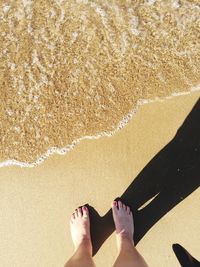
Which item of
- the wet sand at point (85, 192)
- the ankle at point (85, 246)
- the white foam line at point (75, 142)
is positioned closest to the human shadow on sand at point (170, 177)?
the wet sand at point (85, 192)

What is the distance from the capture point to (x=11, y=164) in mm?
3387

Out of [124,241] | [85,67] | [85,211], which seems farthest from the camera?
[85,67]

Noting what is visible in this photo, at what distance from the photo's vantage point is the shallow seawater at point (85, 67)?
3.32m

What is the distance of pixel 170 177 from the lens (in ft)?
10.6

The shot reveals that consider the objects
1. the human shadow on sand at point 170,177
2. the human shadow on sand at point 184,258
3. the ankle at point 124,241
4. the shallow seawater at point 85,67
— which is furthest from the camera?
the shallow seawater at point 85,67

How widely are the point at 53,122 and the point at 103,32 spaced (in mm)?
954

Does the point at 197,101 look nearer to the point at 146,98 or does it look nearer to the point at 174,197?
the point at 146,98

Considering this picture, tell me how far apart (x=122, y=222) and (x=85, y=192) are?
41cm

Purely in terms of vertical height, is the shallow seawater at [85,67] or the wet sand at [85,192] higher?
the shallow seawater at [85,67]

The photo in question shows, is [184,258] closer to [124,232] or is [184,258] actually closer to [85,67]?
[124,232]

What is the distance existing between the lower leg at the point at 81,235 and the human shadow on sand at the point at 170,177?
378 mm

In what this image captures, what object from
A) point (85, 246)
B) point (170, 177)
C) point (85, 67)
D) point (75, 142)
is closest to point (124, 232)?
point (85, 246)

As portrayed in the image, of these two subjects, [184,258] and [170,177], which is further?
[170,177]

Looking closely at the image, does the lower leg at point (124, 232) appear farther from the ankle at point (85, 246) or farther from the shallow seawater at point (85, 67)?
the shallow seawater at point (85, 67)
